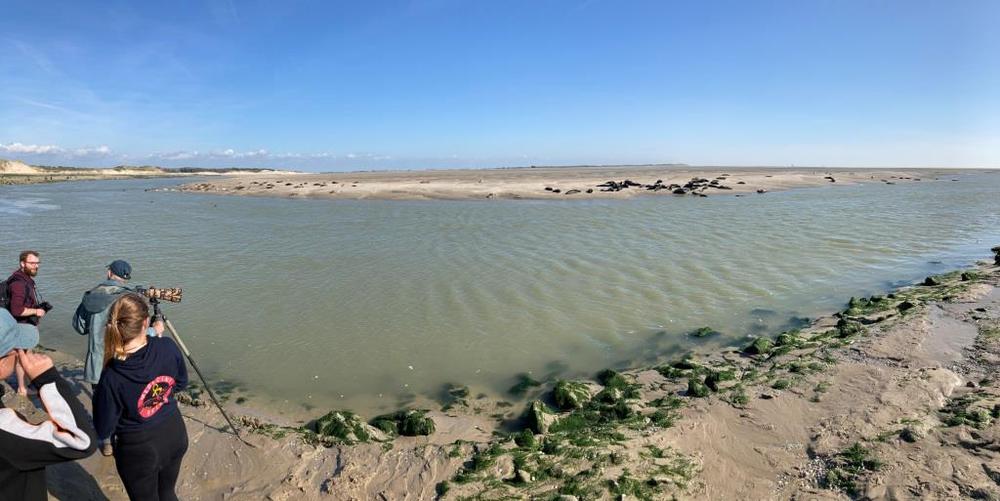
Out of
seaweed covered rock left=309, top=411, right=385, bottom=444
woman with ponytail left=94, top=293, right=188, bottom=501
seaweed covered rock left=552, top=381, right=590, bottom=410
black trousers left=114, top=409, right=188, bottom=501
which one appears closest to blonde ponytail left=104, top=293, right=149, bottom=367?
woman with ponytail left=94, top=293, right=188, bottom=501

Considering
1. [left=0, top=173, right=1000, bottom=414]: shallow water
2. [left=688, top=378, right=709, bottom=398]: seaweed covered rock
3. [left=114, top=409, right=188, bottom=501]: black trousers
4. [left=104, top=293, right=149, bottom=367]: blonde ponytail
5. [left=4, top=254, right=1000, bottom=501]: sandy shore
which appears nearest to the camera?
[left=104, top=293, right=149, bottom=367]: blonde ponytail

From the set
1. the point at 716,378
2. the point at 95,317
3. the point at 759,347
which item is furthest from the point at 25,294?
the point at 759,347

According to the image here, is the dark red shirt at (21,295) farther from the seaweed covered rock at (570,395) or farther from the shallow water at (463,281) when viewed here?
the seaweed covered rock at (570,395)

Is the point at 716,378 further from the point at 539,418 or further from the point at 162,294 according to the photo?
the point at 162,294

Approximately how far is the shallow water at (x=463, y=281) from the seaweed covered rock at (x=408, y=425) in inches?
36.1

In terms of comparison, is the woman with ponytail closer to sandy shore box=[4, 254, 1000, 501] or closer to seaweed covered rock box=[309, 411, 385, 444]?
sandy shore box=[4, 254, 1000, 501]

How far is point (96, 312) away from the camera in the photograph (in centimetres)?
560

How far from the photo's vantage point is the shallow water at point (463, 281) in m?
9.30

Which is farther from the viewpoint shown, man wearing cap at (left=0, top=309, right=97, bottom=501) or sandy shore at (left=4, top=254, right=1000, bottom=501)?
sandy shore at (left=4, top=254, right=1000, bottom=501)

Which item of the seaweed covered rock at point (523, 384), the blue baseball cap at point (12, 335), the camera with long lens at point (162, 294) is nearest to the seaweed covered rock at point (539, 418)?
the seaweed covered rock at point (523, 384)

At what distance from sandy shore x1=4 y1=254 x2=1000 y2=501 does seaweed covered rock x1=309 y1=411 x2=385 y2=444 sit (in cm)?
9

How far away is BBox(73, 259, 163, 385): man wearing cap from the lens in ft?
18.3

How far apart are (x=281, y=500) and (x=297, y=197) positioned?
43.8 m

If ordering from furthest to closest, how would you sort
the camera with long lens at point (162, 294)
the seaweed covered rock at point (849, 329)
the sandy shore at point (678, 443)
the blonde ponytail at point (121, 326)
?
1. the seaweed covered rock at point (849, 329)
2. the camera with long lens at point (162, 294)
3. the sandy shore at point (678, 443)
4. the blonde ponytail at point (121, 326)
